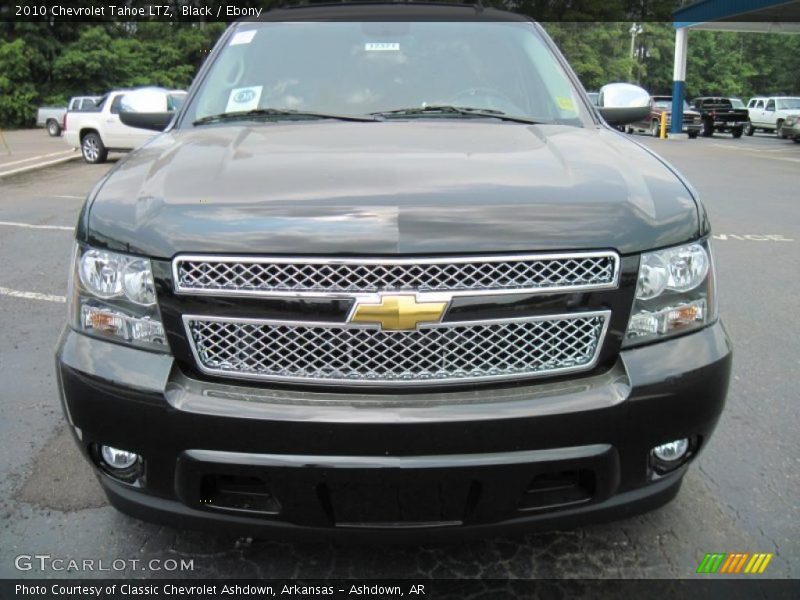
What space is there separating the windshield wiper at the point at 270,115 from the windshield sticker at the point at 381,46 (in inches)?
21.0

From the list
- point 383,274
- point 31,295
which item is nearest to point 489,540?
point 383,274

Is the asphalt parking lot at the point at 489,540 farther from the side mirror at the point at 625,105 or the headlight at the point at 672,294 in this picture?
the side mirror at the point at 625,105

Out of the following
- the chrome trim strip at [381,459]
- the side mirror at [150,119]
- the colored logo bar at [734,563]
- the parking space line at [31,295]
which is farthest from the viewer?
the parking space line at [31,295]

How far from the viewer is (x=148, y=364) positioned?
6.14 feet

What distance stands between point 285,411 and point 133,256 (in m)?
0.60

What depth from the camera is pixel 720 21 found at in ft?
92.9

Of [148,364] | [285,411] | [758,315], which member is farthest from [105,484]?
[758,315]

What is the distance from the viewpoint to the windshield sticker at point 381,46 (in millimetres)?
3229

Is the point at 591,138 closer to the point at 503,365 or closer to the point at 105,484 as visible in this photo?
the point at 503,365

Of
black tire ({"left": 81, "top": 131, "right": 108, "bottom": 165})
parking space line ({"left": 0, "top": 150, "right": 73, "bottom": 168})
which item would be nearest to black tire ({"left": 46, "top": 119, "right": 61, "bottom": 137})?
parking space line ({"left": 0, "top": 150, "right": 73, "bottom": 168})

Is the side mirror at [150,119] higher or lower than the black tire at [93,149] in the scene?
higher

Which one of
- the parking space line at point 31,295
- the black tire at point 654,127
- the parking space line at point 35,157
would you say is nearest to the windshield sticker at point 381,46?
the parking space line at point 31,295

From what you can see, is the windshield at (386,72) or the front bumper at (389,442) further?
the windshield at (386,72)

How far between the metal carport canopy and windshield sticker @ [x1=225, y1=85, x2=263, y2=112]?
26.5 meters
